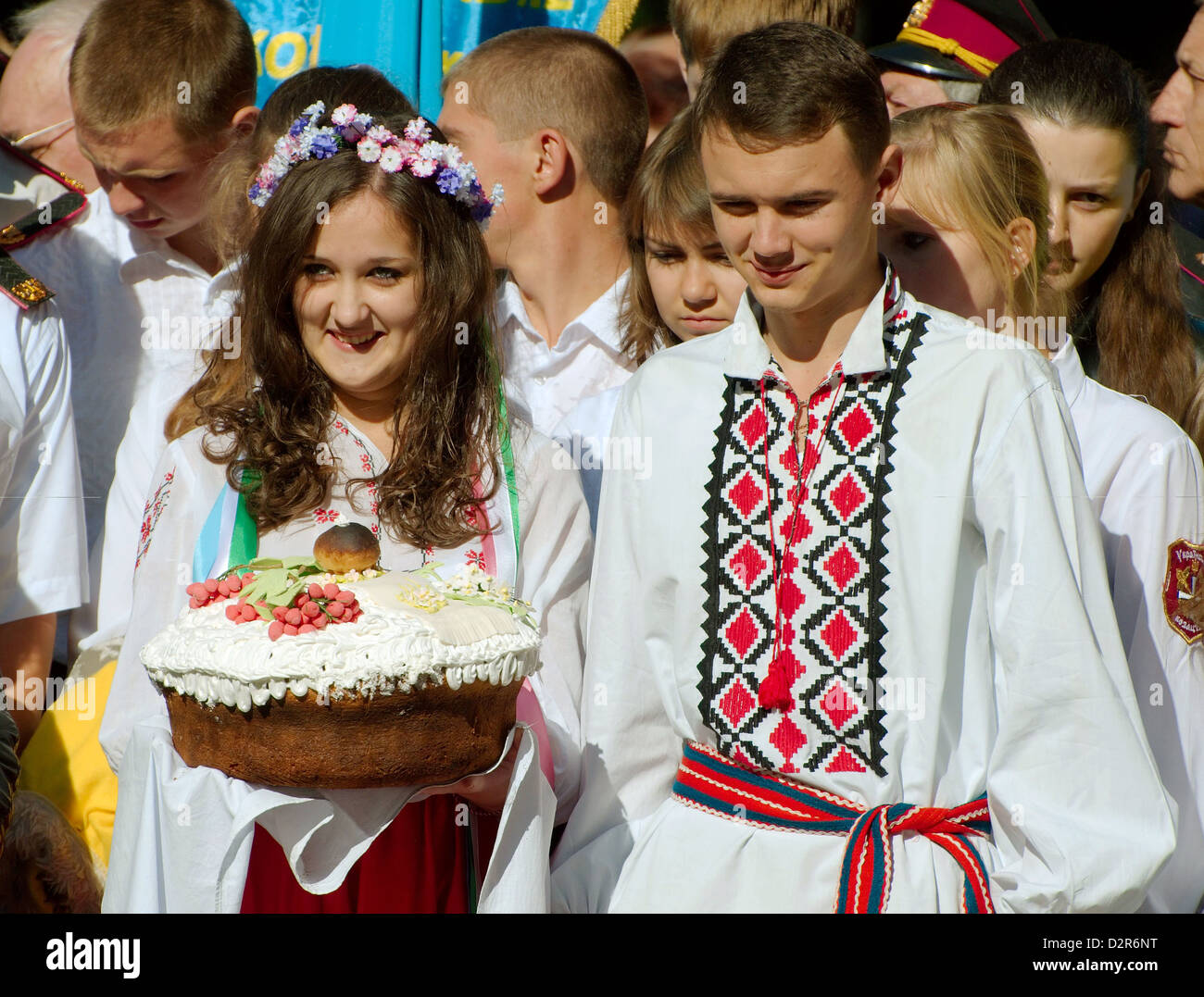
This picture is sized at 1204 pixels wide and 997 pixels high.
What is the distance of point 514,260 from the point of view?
12.8ft

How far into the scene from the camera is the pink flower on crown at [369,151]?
2814 millimetres

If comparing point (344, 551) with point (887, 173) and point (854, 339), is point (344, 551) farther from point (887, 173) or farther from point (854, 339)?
point (887, 173)

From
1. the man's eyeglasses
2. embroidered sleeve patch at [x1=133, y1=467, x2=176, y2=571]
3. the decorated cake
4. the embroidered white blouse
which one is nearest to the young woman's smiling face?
the embroidered white blouse

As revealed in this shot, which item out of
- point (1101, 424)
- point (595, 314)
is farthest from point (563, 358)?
point (1101, 424)

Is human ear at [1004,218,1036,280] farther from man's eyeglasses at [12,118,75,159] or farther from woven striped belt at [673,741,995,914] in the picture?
man's eyeglasses at [12,118,75,159]

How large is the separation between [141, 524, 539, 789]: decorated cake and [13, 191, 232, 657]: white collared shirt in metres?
1.66

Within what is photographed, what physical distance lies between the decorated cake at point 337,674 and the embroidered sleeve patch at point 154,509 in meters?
0.51

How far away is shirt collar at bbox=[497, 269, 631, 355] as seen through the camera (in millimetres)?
3746

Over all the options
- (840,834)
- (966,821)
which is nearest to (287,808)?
(840,834)

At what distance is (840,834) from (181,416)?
5.51ft

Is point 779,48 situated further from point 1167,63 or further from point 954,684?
point 1167,63

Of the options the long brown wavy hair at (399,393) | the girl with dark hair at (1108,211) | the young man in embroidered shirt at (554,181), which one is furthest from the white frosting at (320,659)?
the girl with dark hair at (1108,211)

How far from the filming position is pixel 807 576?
7.87 ft

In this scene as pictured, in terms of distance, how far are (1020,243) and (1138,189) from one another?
0.70 meters
